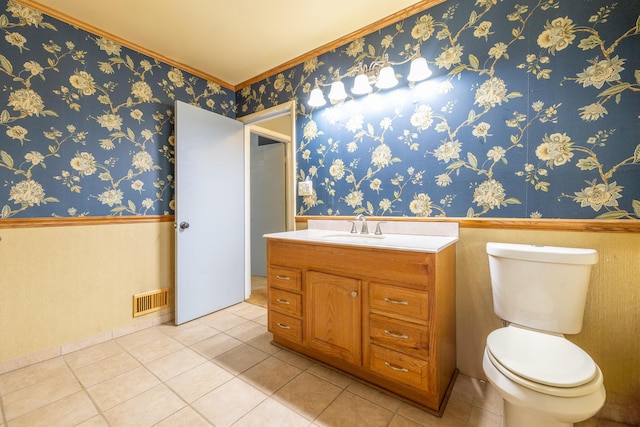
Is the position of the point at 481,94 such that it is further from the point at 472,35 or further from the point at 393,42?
the point at 393,42

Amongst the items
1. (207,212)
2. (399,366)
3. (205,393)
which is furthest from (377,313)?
(207,212)

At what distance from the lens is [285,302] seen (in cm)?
185

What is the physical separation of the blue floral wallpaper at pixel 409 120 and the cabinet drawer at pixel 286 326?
2.95ft

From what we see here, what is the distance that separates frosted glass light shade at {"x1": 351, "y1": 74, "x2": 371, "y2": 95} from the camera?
195 cm

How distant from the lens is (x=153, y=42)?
2209 mm

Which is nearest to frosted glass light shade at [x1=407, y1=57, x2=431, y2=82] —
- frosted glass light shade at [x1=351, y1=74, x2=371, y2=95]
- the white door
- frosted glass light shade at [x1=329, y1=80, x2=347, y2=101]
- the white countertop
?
frosted glass light shade at [x1=351, y1=74, x2=371, y2=95]

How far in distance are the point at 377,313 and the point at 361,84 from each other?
158cm

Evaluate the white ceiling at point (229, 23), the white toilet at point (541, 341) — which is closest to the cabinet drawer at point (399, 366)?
the white toilet at point (541, 341)

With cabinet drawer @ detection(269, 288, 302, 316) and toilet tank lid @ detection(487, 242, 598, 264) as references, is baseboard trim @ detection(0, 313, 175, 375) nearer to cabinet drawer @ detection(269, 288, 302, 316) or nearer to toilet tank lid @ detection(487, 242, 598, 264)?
cabinet drawer @ detection(269, 288, 302, 316)

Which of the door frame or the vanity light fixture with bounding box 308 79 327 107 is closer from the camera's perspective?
the vanity light fixture with bounding box 308 79 327 107

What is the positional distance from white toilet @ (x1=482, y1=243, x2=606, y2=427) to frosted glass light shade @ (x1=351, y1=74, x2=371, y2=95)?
1342 mm

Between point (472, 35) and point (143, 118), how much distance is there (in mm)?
2560

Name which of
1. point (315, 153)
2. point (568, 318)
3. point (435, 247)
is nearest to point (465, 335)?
point (568, 318)

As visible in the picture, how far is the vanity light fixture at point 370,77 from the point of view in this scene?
1704 mm
